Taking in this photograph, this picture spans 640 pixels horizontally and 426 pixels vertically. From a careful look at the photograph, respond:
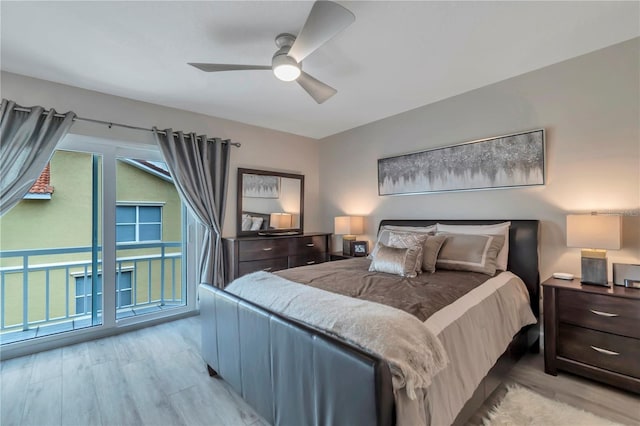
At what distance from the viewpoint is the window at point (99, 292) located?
10.4ft

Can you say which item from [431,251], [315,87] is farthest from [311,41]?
[431,251]

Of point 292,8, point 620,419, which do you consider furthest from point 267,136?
Result: point 620,419

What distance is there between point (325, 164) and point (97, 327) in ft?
11.8

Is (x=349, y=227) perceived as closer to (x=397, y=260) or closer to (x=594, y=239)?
(x=397, y=260)

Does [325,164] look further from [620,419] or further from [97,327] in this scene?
[620,419]

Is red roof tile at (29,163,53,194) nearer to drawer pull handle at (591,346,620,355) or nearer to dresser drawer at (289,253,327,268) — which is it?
dresser drawer at (289,253,327,268)

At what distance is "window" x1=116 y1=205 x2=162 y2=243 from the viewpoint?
3230mm

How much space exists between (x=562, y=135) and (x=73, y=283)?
5.12 metres

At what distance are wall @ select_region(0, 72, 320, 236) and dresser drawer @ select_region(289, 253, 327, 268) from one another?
645mm

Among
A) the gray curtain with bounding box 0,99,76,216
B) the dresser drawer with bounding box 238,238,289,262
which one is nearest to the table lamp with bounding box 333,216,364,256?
the dresser drawer with bounding box 238,238,289,262

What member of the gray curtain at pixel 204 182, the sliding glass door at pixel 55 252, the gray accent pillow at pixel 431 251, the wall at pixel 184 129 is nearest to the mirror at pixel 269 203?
the wall at pixel 184 129

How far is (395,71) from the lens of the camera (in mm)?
2629

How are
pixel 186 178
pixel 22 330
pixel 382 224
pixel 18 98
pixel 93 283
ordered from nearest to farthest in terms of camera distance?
1. pixel 18 98
2. pixel 22 330
3. pixel 93 283
4. pixel 186 178
5. pixel 382 224

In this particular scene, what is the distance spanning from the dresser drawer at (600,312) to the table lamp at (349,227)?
2.26m
